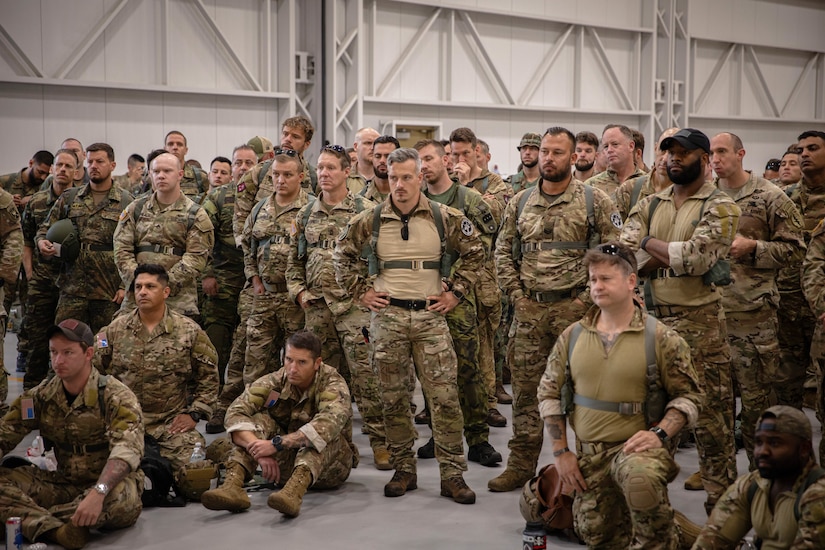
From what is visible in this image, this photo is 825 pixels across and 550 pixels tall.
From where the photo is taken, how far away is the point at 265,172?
797 cm

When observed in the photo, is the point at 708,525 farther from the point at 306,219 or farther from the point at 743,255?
the point at 306,219

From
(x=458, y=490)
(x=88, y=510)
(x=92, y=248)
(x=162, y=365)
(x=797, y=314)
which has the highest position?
(x=92, y=248)

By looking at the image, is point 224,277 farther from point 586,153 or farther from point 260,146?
point 586,153

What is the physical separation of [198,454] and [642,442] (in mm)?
2958

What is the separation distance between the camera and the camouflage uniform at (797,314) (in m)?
6.56

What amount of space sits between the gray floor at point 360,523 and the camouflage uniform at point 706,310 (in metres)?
0.49

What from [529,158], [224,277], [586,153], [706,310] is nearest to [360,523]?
[706,310]

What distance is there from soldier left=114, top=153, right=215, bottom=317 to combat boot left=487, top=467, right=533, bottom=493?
283 centimetres

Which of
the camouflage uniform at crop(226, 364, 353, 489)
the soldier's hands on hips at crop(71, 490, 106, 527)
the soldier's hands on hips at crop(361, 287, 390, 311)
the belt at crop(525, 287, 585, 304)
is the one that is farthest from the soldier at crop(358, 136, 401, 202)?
the soldier's hands on hips at crop(71, 490, 106, 527)

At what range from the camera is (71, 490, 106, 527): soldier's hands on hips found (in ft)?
15.9

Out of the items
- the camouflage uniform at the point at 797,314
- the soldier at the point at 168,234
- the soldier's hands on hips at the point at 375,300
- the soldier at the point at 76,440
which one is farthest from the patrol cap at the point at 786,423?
the soldier at the point at 168,234

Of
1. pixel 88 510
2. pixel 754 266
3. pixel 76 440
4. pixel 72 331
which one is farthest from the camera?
pixel 754 266

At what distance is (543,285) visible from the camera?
5676 mm

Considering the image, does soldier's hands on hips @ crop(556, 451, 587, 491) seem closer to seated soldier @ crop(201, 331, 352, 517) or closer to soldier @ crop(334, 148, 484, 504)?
soldier @ crop(334, 148, 484, 504)
